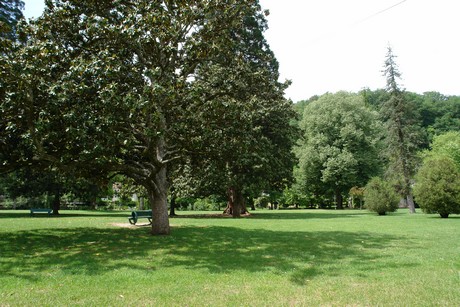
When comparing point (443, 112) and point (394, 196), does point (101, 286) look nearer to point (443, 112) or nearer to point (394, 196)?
point (394, 196)

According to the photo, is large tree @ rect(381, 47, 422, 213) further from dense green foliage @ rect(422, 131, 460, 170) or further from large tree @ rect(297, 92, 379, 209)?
dense green foliage @ rect(422, 131, 460, 170)

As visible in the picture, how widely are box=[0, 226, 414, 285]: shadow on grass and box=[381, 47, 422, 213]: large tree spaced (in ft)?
73.5

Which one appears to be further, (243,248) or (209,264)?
(243,248)

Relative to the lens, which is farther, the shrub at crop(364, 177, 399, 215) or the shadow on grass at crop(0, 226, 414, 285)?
the shrub at crop(364, 177, 399, 215)

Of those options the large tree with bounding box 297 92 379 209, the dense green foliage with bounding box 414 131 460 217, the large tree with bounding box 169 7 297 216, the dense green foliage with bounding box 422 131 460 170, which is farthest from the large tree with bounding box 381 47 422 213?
the dense green foliage with bounding box 422 131 460 170

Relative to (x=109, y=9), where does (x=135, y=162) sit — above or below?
below

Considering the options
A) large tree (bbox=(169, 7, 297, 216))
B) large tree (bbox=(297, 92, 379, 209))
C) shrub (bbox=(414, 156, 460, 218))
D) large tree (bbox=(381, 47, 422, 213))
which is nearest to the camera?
large tree (bbox=(169, 7, 297, 216))

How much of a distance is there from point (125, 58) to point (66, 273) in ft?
28.2

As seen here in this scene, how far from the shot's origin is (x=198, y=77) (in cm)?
1633

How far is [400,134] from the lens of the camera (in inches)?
1371

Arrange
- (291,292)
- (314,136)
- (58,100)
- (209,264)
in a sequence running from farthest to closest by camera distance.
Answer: (314,136) < (58,100) < (209,264) < (291,292)

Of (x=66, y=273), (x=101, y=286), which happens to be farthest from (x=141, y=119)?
(x=101, y=286)

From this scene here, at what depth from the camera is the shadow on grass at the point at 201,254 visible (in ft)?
25.8

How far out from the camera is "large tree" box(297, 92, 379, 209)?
47750mm
